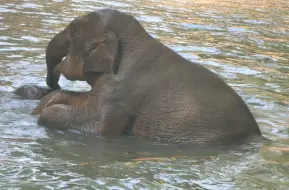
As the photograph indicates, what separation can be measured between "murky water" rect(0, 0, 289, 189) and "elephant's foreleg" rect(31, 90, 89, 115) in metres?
0.19

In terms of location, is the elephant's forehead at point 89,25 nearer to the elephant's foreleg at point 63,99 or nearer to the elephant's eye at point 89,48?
the elephant's eye at point 89,48

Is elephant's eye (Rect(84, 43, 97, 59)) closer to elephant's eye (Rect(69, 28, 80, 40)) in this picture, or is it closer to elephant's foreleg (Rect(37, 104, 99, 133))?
elephant's eye (Rect(69, 28, 80, 40))

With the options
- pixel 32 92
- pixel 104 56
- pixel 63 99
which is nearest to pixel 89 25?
pixel 104 56

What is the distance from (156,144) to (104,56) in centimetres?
115

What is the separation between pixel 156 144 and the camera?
659 centimetres

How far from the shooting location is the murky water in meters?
5.34

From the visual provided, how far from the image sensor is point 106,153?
20.3 ft

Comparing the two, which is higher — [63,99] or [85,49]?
[85,49]

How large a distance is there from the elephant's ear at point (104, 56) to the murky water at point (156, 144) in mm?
768

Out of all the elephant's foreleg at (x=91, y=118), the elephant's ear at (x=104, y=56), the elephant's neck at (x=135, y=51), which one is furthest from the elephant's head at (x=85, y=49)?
the elephant's foreleg at (x=91, y=118)

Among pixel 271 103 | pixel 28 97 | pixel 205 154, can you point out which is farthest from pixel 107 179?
pixel 271 103

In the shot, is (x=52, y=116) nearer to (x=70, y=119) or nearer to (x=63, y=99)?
(x=70, y=119)

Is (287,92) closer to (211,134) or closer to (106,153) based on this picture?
(211,134)

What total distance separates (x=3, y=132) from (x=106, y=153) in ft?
3.77
